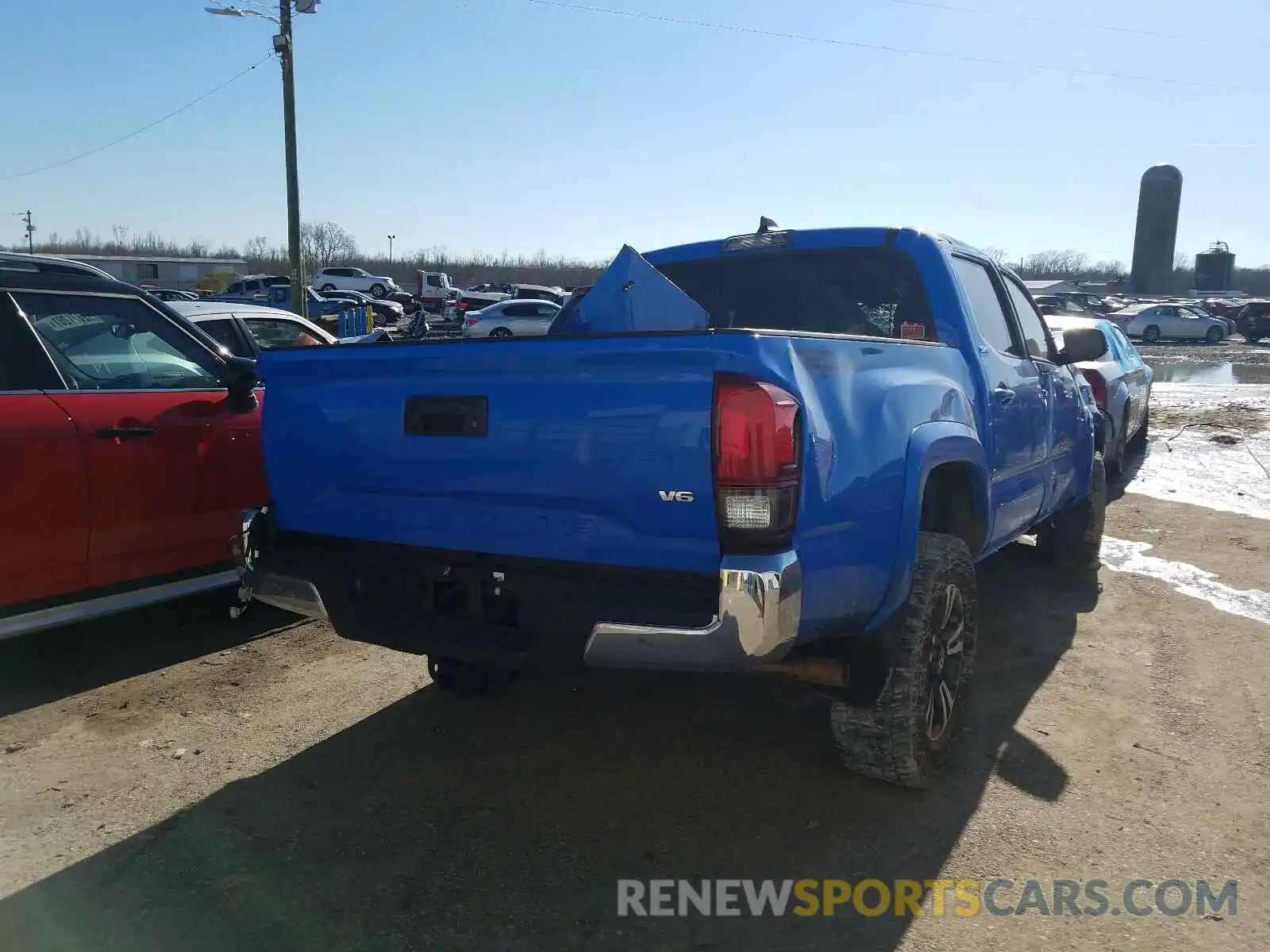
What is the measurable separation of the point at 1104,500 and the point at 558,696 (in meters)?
3.91

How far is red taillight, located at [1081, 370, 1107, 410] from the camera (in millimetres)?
8227

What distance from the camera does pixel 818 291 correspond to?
426 cm

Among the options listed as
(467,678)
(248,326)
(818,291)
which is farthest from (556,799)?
(248,326)

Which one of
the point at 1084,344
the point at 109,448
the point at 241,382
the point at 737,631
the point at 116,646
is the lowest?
the point at 116,646

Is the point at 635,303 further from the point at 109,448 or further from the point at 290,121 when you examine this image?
the point at 290,121

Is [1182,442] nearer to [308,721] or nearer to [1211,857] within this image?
[1211,857]

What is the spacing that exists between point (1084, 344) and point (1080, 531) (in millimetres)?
1485

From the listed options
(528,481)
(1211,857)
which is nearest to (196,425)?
(528,481)

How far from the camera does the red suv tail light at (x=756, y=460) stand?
96.0 inches

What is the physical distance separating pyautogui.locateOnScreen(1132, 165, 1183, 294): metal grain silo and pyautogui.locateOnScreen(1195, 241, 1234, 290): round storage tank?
12925 millimetres

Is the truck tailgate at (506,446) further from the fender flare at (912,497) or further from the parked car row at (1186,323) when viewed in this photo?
the parked car row at (1186,323)

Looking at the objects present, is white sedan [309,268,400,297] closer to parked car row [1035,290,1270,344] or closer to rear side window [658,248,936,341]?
parked car row [1035,290,1270,344]

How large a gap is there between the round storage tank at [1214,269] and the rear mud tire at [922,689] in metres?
80.8

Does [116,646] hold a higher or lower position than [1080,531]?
lower
